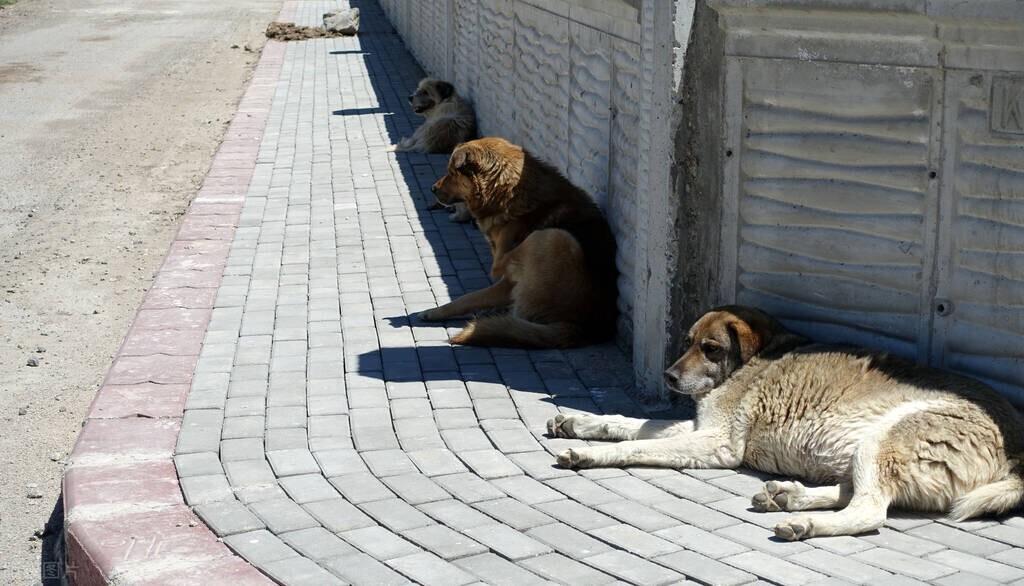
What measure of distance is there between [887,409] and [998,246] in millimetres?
816

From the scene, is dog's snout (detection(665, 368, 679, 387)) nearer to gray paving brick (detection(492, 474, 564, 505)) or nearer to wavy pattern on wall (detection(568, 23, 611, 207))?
gray paving brick (detection(492, 474, 564, 505))

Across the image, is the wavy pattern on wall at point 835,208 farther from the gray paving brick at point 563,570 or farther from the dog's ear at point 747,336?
the gray paving brick at point 563,570

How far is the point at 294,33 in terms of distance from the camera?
24.0 m

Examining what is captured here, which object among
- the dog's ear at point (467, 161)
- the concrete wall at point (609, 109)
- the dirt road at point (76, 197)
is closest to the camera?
the concrete wall at point (609, 109)

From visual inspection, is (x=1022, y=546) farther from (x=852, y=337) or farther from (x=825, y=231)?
(x=825, y=231)

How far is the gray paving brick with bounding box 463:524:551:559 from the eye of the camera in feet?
14.6

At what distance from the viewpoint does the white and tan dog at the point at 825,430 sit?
4.57 m

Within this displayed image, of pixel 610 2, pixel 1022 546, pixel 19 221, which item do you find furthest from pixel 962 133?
pixel 19 221

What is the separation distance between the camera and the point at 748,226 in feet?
19.0

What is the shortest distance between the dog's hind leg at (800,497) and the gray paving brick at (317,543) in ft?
5.15

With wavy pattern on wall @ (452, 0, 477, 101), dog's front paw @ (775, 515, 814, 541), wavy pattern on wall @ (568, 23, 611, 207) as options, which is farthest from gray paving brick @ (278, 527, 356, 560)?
wavy pattern on wall @ (452, 0, 477, 101)

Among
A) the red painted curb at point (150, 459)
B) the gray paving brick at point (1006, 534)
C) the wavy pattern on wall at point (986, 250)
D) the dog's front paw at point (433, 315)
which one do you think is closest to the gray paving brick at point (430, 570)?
the red painted curb at point (150, 459)

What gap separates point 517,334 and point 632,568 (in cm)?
273

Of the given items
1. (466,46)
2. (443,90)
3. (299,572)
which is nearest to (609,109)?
(299,572)
